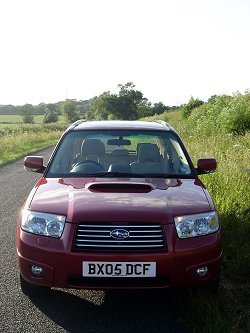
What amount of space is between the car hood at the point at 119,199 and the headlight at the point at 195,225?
0.16ft

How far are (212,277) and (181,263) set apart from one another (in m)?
0.39

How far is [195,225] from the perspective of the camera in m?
3.54

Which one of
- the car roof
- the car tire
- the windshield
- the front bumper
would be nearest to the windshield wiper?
the windshield

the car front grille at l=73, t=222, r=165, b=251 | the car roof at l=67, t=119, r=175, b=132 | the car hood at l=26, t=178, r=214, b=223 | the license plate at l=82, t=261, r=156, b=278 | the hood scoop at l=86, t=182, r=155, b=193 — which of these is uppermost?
the car roof at l=67, t=119, r=175, b=132

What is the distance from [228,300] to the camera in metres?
3.87

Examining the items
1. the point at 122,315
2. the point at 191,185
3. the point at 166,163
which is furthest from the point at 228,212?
the point at 122,315

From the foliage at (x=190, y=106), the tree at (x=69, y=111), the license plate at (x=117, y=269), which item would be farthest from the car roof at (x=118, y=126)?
the tree at (x=69, y=111)

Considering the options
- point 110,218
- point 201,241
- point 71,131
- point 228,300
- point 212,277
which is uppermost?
point 71,131

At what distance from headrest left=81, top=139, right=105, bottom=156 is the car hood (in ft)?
2.83

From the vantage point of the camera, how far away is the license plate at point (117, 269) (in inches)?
131

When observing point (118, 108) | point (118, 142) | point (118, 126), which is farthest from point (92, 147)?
point (118, 108)

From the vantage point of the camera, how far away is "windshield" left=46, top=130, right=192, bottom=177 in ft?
15.3

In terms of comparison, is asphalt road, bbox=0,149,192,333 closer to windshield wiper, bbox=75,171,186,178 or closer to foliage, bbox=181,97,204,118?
windshield wiper, bbox=75,171,186,178

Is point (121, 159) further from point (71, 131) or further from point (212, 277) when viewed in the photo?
point (212, 277)
